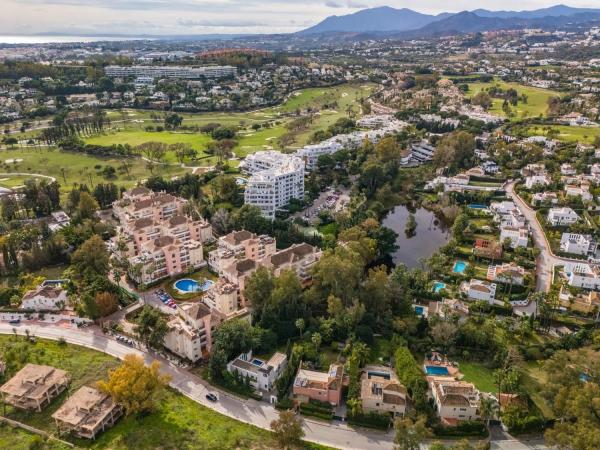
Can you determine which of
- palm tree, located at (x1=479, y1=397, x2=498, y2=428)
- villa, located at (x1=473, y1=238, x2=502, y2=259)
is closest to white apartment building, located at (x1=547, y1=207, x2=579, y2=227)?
villa, located at (x1=473, y1=238, x2=502, y2=259)

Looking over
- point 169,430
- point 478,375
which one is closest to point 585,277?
point 478,375

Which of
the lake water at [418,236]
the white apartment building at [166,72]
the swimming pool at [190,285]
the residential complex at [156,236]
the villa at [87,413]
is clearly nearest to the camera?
the villa at [87,413]

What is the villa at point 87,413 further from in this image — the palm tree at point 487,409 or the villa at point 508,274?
the villa at point 508,274

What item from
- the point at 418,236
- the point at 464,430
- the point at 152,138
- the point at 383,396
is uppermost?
the point at 152,138

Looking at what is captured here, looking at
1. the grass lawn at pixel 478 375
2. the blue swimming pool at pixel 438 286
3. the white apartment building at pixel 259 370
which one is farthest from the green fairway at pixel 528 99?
the white apartment building at pixel 259 370

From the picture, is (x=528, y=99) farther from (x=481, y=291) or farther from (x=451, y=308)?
(x=451, y=308)

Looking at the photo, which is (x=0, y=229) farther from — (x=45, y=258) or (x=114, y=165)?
(x=114, y=165)

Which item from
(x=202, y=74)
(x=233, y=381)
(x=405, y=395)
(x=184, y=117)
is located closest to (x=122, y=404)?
(x=233, y=381)
